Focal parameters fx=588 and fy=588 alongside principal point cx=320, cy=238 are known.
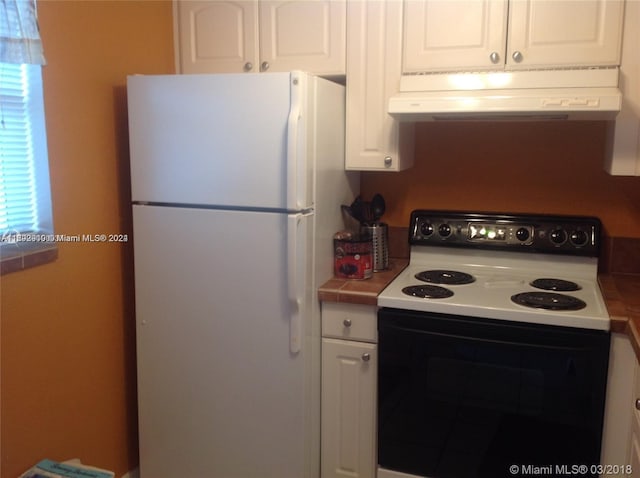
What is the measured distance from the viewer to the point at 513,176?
2459 millimetres

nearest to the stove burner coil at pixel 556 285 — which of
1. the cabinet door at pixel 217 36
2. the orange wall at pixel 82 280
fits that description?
the cabinet door at pixel 217 36

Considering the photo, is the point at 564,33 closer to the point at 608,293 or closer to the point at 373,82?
the point at 373,82

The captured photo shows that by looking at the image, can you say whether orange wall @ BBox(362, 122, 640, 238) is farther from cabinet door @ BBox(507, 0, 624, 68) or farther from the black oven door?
the black oven door

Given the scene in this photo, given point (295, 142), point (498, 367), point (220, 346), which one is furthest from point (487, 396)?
point (295, 142)

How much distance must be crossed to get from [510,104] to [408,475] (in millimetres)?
1366

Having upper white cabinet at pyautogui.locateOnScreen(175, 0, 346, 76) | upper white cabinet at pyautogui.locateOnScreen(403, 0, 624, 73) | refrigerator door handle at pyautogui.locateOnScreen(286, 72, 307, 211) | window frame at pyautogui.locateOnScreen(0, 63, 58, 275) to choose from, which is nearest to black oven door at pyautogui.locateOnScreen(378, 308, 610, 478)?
refrigerator door handle at pyautogui.locateOnScreen(286, 72, 307, 211)

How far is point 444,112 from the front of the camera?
2008mm

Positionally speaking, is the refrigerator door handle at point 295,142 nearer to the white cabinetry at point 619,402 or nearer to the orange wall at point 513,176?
the orange wall at point 513,176

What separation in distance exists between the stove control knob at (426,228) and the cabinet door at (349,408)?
2.07ft

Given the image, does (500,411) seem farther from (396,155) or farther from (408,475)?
(396,155)

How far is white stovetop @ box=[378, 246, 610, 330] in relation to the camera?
1.88 metres

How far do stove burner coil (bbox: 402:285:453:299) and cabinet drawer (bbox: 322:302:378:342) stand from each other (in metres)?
0.15

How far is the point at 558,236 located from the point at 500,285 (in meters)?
0.35

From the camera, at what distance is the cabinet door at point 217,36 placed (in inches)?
93.2
